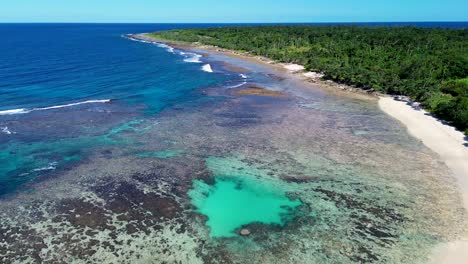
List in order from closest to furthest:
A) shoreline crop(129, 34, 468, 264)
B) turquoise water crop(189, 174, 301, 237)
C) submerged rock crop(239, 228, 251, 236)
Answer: shoreline crop(129, 34, 468, 264) < submerged rock crop(239, 228, 251, 236) < turquoise water crop(189, 174, 301, 237)

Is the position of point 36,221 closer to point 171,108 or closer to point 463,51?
point 171,108

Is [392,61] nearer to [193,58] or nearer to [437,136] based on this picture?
[437,136]

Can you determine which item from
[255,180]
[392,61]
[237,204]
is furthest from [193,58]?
[237,204]

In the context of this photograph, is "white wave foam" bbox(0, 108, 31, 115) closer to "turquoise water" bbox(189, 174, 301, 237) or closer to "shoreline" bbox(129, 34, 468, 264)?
"turquoise water" bbox(189, 174, 301, 237)

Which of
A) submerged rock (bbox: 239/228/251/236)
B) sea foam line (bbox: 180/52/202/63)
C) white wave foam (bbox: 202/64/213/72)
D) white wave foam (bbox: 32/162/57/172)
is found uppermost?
white wave foam (bbox: 32/162/57/172)

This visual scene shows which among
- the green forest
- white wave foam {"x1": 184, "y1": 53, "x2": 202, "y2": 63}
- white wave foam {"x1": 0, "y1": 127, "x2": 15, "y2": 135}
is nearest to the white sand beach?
the green forest

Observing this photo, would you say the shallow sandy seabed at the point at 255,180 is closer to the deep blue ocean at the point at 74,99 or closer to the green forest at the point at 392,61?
the deep blue ocean at the point at 74,99

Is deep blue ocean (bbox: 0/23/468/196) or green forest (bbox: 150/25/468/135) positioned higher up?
green forest (bbox: 150/25/468/135)

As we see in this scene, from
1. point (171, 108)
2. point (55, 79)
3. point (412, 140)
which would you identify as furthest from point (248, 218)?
point (55, 79)
